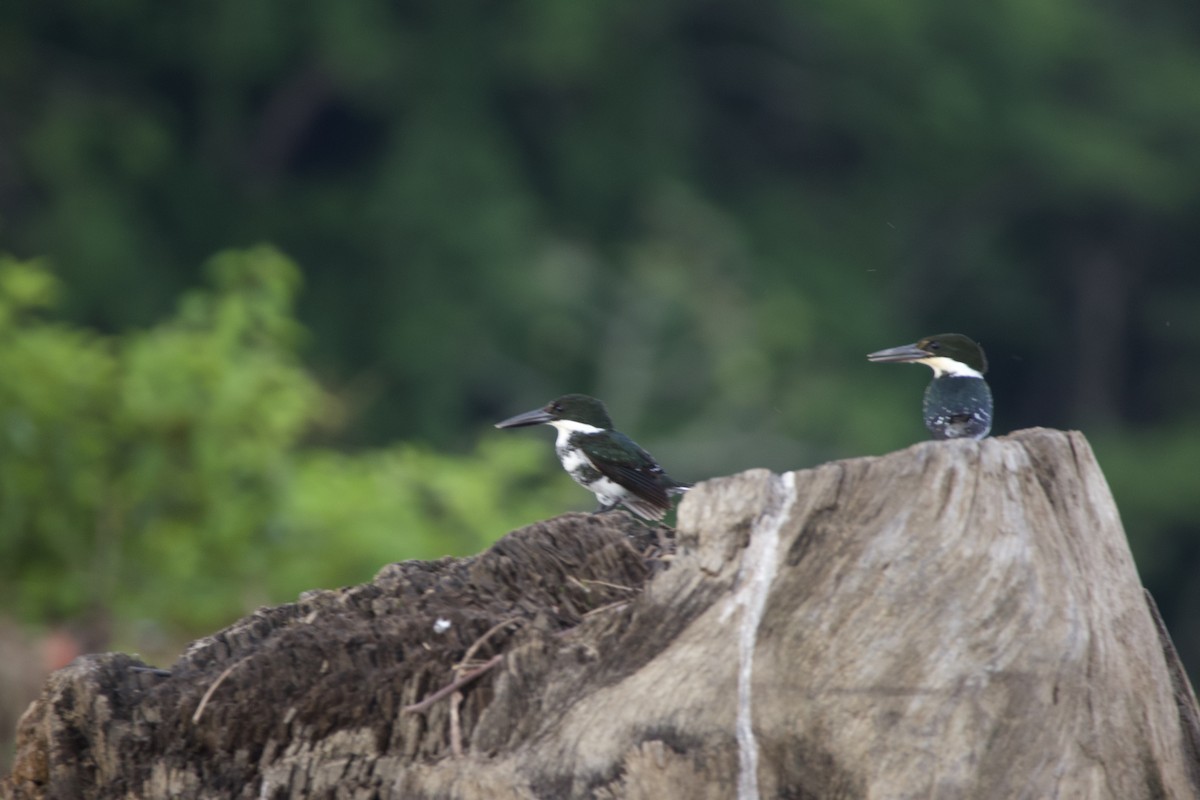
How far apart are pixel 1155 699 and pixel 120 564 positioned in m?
6.44

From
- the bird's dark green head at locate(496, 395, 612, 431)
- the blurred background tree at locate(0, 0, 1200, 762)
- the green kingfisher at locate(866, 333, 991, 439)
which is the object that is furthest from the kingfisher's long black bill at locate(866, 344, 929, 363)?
the blurred background tree at locate(0, 0, 1200, 762)

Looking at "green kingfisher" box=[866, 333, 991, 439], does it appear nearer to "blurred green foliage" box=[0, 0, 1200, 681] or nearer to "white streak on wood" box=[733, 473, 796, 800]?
"white streak on wood" box=[733, 473, 796, 800]

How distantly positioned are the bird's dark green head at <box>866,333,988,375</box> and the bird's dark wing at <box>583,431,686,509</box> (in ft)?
2.30

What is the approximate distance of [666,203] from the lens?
63.6 feet

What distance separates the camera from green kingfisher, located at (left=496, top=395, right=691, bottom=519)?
4.99 metres

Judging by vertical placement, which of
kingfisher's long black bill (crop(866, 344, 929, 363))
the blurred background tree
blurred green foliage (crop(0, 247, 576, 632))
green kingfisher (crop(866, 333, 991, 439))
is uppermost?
the blurred background tree

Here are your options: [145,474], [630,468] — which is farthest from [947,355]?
[145,474]

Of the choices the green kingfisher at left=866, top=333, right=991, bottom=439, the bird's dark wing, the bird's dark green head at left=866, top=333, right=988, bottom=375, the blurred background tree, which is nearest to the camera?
the green kingfisher at left=866, top=333, right=991, bottom=439

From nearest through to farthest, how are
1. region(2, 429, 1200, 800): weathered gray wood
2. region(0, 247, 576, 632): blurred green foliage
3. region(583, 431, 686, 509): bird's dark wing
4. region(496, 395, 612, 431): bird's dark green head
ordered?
region(2, 429, 1200, 800): weathered gray wood < region(583, 431, 686, 509): bird's dark wing < region(496, 395, 612, 431): bird's dark green head < region(0, 247, 576, 632): blurred green foliage

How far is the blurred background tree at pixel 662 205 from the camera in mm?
17703

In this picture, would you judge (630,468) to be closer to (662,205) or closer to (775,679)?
(775,679)

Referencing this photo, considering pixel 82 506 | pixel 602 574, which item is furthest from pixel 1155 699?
pixel 82 506

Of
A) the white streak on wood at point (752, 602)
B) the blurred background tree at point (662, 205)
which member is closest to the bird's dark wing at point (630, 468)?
the white streak on wood at point (752, 602)

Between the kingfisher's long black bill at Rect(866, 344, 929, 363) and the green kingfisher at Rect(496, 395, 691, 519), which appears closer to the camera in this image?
the kingfisher's long black bill at Rect(866, 344, 929, 363)
